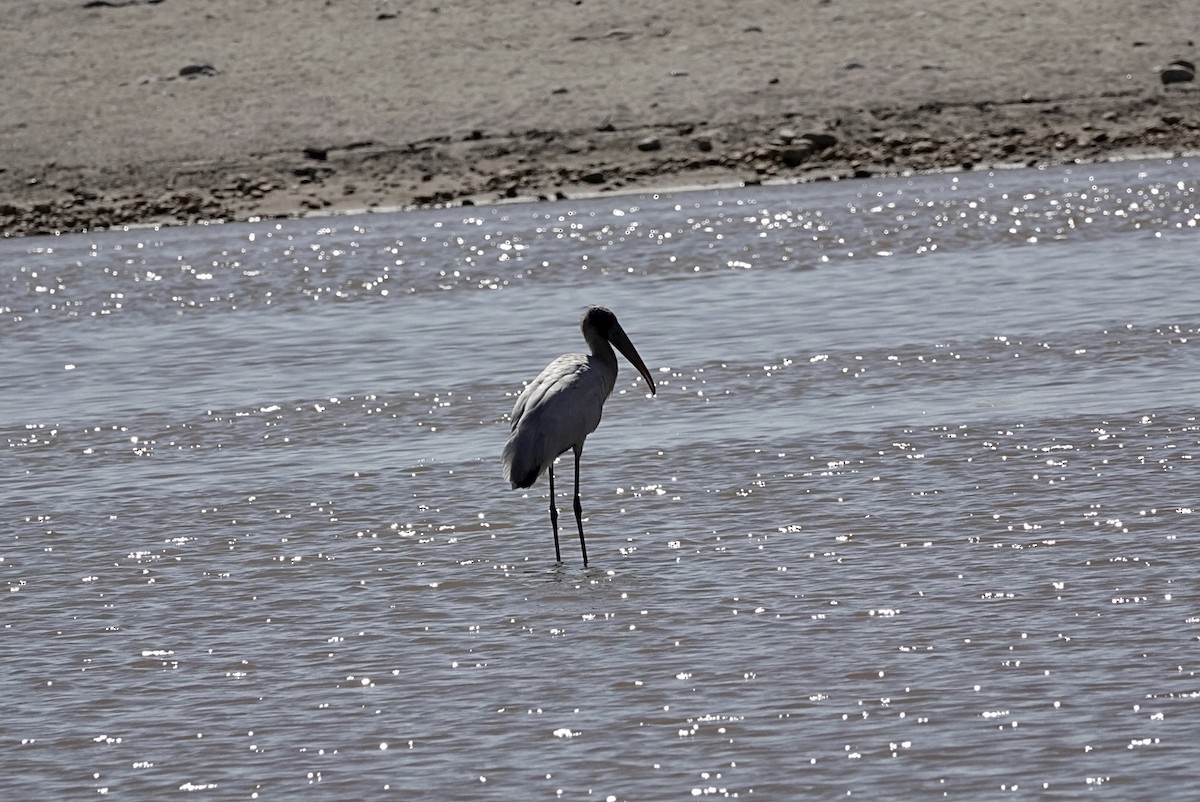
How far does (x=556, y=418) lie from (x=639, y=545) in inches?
21.9

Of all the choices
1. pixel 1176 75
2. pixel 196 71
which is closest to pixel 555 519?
pixel 1176 75

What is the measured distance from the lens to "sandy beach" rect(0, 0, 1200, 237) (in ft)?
73.5

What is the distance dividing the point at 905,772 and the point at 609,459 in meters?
4.48

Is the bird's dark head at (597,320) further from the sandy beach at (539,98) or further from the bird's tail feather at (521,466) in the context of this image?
the sandy beach at (539,98)

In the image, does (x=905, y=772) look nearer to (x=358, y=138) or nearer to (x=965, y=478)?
(x=965, y=478)

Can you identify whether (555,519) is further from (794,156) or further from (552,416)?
(794,156)

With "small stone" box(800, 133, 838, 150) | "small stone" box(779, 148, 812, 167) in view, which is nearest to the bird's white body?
"small stone" box(779, 148, 812, 167)

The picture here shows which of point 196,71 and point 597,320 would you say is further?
point 196,71

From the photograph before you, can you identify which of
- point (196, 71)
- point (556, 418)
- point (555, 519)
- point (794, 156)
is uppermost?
point (196, 71)

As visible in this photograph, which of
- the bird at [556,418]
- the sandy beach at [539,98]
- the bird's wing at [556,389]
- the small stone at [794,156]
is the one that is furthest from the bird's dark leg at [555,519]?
the small stone at [794,156]

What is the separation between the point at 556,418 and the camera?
7.82 metres

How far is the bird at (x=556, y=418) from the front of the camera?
7.65 meters

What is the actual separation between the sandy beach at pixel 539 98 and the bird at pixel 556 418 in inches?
534

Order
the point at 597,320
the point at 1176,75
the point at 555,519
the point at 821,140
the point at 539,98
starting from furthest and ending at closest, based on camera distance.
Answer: the point at 539,98 → the point at 1176,75 → the point at 821,140 → the point at 597,320 → the point at 555,519
